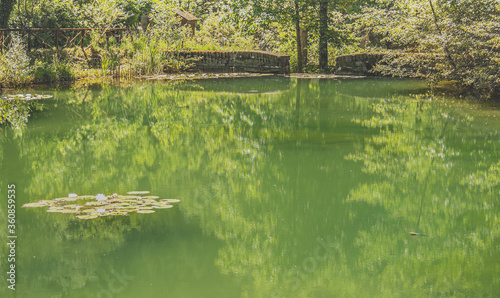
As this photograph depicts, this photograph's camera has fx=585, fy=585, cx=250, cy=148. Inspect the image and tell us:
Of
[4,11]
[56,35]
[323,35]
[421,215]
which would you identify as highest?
[4,11]

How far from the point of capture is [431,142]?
24.2ft

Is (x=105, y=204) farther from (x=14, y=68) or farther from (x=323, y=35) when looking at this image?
(x=323, y=35)

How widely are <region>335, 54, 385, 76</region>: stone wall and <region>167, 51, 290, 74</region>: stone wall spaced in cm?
164

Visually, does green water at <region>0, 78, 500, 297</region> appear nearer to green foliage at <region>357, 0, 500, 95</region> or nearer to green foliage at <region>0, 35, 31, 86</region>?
green foliage at <region>357, 0, 500, 95</region>

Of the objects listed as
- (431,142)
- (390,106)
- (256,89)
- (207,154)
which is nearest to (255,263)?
(207,154)

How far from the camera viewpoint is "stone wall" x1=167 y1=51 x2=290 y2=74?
60.1 feet

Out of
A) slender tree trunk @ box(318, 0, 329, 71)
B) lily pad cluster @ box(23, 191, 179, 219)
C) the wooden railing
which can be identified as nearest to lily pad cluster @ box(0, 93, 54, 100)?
the wooden railing

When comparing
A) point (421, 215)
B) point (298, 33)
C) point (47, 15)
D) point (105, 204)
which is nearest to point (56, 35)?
point (47, 15)

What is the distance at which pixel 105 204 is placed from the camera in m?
4.71

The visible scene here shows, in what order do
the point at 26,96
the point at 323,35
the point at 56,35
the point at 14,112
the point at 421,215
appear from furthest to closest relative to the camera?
the point at 323,35, the point at 56,35, the point at 26,96, the point at 14,112, the point at 421,215

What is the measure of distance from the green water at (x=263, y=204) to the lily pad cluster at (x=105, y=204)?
0.11 metres

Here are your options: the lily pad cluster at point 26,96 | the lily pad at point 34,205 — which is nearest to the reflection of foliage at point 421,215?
the lily pad at point 34,205

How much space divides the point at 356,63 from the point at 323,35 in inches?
91.7

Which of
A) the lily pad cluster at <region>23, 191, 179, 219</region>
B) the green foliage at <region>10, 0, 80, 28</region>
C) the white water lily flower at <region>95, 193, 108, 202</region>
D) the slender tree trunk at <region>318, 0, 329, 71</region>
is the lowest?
the lily pad cluster at <region>23, 191, 179, 219</region>
